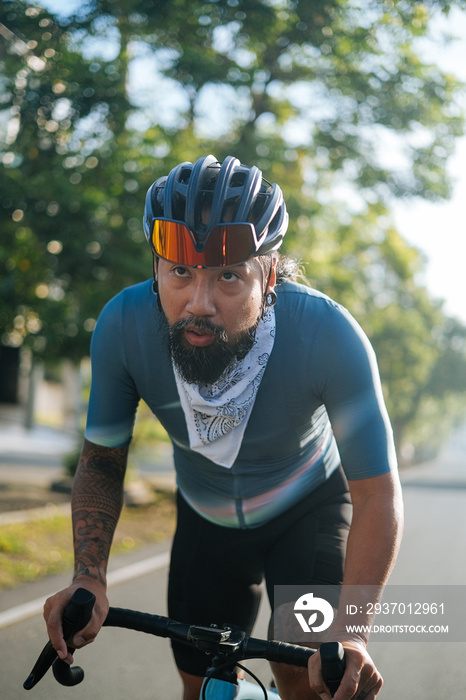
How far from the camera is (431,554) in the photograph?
9.72 m

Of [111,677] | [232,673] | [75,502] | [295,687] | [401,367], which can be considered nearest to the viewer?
[232,673]

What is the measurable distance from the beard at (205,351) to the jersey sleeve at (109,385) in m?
0.28

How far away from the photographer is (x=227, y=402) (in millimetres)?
2318

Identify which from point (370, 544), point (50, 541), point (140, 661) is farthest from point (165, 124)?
point (370, 544)

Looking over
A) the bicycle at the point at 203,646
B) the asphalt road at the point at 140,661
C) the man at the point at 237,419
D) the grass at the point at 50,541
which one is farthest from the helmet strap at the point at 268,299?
the grass at the point at 50,541

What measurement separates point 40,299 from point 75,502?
26.2ft

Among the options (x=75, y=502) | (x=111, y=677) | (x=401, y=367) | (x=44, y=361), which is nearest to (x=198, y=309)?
(x=75, y=502)

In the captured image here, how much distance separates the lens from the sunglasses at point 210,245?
2.18m

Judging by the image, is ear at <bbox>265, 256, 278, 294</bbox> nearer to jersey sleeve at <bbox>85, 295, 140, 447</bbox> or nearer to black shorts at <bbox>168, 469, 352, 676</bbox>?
jersey sleeve at <bbox>85, 295, 140, 447</bbox>

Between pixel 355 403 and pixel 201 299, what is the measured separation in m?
0.53

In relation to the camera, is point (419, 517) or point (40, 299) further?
point (419, 517)

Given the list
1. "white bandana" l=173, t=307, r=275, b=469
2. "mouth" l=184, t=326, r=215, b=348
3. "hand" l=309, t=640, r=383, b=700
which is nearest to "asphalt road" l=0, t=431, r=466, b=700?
"white bandana" l=173, t=307, r=275, b=469

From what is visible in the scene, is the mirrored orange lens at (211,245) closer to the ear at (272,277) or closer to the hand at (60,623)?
the ear at (272,277)

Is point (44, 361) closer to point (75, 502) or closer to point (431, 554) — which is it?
point (431, 554)
